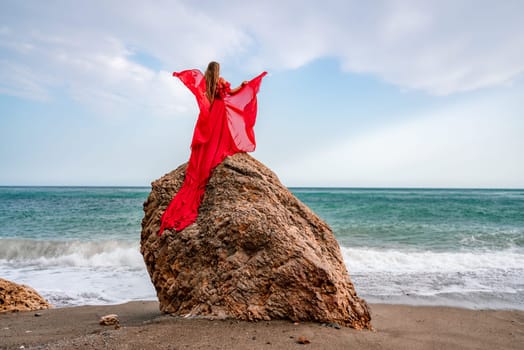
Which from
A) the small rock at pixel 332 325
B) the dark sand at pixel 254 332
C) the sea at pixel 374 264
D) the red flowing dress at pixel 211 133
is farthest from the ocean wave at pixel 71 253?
the small rock at pixel 332 325

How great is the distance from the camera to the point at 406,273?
8055 millimetres

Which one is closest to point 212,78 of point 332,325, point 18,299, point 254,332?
point 254,332

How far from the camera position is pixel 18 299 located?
17.2 feet

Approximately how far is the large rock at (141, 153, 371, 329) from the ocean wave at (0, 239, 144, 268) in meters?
6.15

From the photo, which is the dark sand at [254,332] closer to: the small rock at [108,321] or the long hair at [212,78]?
the small rock at [108,321]

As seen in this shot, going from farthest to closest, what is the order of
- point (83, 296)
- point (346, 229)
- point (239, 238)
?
point (346, 229), point (83, 296), point (239, 238)

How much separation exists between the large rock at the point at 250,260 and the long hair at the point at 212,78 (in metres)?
0.96

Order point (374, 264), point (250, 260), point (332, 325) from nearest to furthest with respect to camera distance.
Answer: point (332, 325) → point (250, 260) → point (374, 264)

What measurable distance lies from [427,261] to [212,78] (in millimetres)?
7404

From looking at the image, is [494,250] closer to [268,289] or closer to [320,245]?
[320,245]

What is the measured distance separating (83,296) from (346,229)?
11833 mm

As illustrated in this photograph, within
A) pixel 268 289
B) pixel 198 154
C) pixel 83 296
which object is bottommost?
pixel 83 296

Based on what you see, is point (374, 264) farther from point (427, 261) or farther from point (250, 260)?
point (250, 260)

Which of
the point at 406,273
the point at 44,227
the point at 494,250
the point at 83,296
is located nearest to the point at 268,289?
the point at 83,296
